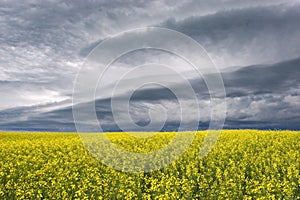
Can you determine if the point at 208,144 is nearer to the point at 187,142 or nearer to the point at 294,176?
the point at 187,142

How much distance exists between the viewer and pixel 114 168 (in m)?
15.4

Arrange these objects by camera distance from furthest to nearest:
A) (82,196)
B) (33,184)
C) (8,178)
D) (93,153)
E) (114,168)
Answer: (93,153) → (114,168) → (8,178) → (33,184) → (82,196)

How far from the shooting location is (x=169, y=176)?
15.1 metres

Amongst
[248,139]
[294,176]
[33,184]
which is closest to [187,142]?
[248,139]

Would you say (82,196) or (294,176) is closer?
(82,196)

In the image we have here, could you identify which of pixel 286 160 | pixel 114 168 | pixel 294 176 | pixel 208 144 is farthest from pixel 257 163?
pixel 114 168

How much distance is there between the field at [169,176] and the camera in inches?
437

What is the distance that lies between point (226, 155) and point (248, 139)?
5.02m

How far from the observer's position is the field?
11.1 m

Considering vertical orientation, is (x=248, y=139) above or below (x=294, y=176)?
above

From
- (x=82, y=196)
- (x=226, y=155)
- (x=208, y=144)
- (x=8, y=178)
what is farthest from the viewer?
(x=208, y=144)

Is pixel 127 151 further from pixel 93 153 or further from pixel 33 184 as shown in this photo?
pixel 33 184

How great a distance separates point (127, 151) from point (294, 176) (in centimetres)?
918

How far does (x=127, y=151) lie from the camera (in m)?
19.1
